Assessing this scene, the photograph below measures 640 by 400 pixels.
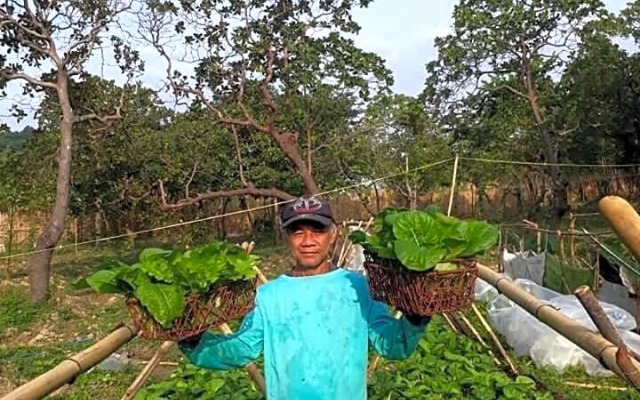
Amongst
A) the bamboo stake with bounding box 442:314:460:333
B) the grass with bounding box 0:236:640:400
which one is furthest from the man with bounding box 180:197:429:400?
the bamboo stake with bounding box 442:314:460:333

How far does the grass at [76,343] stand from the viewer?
5.84 m

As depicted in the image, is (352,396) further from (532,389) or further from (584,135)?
(584,135)

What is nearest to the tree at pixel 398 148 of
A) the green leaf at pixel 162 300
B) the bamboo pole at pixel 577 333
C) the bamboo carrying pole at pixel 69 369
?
the bamboo pole at pixel 577 333

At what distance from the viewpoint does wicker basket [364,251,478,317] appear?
6.11 feet

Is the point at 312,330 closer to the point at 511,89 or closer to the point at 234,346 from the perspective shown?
the point at 234,346

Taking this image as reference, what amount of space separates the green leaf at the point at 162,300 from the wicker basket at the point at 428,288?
572 millimetres

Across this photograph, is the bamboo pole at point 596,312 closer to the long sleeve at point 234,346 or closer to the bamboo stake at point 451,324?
the long sleeve at point 234,346

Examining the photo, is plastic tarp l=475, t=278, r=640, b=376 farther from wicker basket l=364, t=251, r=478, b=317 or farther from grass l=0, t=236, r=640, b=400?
wicker basket l=364, t=251, r=478, b=317

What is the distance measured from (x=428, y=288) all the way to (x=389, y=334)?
0.49 meters

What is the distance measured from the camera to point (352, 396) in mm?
2279

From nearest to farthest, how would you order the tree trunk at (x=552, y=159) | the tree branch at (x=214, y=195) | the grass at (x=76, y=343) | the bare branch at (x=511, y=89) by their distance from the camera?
the grass at (x=76, y=343)
the tree branch at (x=214, y=195)
the tree trunk at (x=552, y=159)
the bare branch at (x=511, y=89)

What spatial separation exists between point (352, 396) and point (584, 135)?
18468mm

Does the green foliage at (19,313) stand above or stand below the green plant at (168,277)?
below

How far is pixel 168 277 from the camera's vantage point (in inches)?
77.6
